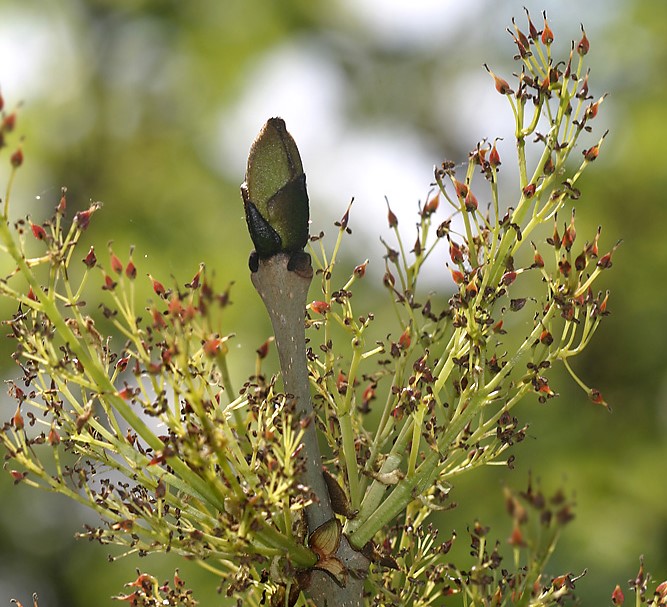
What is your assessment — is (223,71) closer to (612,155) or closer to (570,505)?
(612,155)

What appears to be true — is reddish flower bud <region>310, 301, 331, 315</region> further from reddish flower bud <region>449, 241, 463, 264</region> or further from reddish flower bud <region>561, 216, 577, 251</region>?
reddish flower bud <region>561, 216, 577, 251</region>

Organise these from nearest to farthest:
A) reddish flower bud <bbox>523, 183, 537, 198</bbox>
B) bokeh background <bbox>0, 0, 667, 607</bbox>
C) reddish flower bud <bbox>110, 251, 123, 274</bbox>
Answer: reddish flower bud <bbox>110, 251, 123, 274</bbox> < reddish flower bud <bbox>523, 183, 537, 198</bbox> < bokeh background <bbox>0, 0, 667, 607</bbox>

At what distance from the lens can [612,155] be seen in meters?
5.09

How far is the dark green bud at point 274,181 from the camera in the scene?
42.1 inches

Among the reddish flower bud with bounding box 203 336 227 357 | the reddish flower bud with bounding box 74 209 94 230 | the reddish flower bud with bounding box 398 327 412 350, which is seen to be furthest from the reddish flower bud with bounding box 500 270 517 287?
the reddish flower bud with bounding box 74 209 94 230

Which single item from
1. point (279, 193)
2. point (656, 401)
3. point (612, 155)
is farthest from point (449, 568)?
point (612, 155)

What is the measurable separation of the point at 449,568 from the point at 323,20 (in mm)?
6103

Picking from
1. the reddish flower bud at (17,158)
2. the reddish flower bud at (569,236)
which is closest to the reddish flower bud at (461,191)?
the reddish flower bud at (569,236)

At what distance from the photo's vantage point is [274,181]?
1.07m

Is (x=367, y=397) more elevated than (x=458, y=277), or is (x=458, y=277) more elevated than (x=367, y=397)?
(x=458, y=277)

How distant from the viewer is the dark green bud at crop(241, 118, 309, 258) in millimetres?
1070

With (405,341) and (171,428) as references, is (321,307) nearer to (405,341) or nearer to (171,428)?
(405,341)

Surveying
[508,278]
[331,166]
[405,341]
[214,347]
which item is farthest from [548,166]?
[331,166]

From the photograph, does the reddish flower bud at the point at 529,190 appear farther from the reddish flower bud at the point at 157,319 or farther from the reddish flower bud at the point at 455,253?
the reddish flower bud at the point at 157,319
